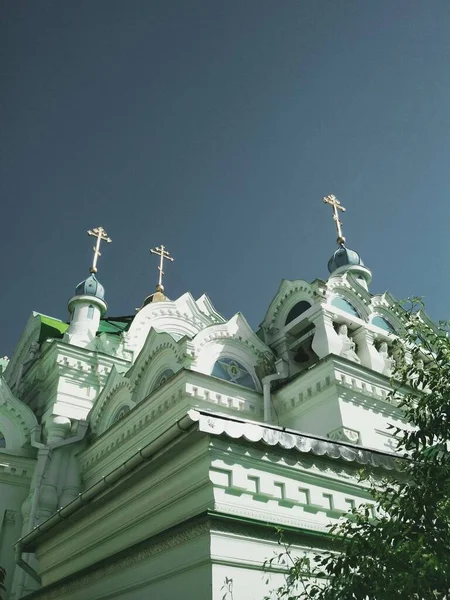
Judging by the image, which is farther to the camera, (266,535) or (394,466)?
(394,466)

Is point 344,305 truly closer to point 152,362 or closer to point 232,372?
point 232,372

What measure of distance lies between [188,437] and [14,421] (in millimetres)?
10823

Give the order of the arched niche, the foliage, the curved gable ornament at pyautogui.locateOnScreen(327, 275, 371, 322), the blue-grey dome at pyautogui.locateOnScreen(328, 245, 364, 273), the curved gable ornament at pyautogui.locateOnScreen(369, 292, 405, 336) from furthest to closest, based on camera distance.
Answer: the blue-grey dome at pyautogui.locateOnScreen(328, 245, 364, 273) < the curved gable ornament at pyautogui.locateOnScreen(369, 292, 405, 336) < the curved gable ornament at pyautogui.locateOnScreen(327, 275, 371, 322) < the arched niche < the foliage

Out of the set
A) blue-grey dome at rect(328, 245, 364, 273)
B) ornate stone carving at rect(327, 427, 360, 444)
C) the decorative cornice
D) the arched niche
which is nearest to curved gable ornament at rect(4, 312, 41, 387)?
blue-grey dome at rect(328, 245, 364, 273)

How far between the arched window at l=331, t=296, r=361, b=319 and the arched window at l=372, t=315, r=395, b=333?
60cm

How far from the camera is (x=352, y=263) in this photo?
695 inches

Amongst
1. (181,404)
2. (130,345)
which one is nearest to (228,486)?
(181,404)

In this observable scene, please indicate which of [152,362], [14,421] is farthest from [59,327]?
[152,362]

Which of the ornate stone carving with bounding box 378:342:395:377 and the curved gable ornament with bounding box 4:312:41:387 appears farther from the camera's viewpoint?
the curved gable ornament with bounding box 4:312:41:387

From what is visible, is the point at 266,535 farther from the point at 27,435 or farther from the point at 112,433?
the point at 27,435

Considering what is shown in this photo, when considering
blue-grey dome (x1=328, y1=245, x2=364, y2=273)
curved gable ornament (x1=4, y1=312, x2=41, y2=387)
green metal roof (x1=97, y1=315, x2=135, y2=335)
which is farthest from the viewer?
curved gable ornament (x1=4, y1=312, x2=41, y2=387)

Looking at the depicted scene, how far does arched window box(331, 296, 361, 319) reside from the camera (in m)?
13.2

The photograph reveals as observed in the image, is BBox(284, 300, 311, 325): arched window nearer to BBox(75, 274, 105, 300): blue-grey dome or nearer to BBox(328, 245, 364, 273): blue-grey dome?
BBox(328, 245, 364, 273): blue-grey dome

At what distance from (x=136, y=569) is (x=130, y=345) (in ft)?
39.1
